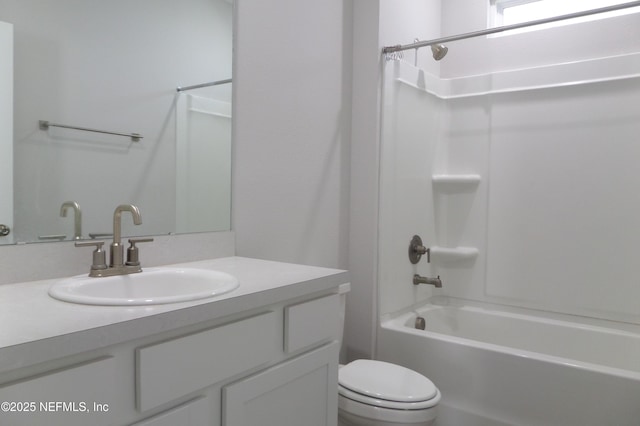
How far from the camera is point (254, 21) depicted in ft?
5.40

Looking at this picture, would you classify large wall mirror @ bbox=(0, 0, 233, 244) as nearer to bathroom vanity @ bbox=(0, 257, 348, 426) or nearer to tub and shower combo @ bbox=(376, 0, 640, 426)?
bathroom vanity @ bbox=(0, 257, 348, 426)

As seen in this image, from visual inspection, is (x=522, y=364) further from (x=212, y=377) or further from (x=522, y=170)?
(x=212, y=377)

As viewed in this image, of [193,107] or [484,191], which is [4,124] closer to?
[193,107]

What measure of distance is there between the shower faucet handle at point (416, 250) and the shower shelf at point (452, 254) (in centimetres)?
20

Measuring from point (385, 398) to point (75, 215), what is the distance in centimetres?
117

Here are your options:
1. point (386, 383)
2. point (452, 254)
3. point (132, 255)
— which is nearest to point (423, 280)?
point (452, 254)

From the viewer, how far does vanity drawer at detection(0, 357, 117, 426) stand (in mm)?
616

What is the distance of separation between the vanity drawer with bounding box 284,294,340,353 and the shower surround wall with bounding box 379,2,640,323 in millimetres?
1019

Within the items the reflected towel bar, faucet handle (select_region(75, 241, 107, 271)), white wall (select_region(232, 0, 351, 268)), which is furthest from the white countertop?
white wall (select_region(232, 0, 351, 268))

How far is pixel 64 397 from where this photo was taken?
670 mm

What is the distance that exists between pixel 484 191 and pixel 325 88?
48.5 inches

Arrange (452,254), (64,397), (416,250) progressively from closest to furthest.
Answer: (64,397) → (416,250) → (452,254)

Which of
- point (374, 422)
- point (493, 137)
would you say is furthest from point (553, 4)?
point (374, 422)

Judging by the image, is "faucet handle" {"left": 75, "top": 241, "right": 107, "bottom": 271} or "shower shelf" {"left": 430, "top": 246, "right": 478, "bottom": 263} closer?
"faucet handle" {"left": 75, "top": 241, "right": 107, "bottom": 271}
